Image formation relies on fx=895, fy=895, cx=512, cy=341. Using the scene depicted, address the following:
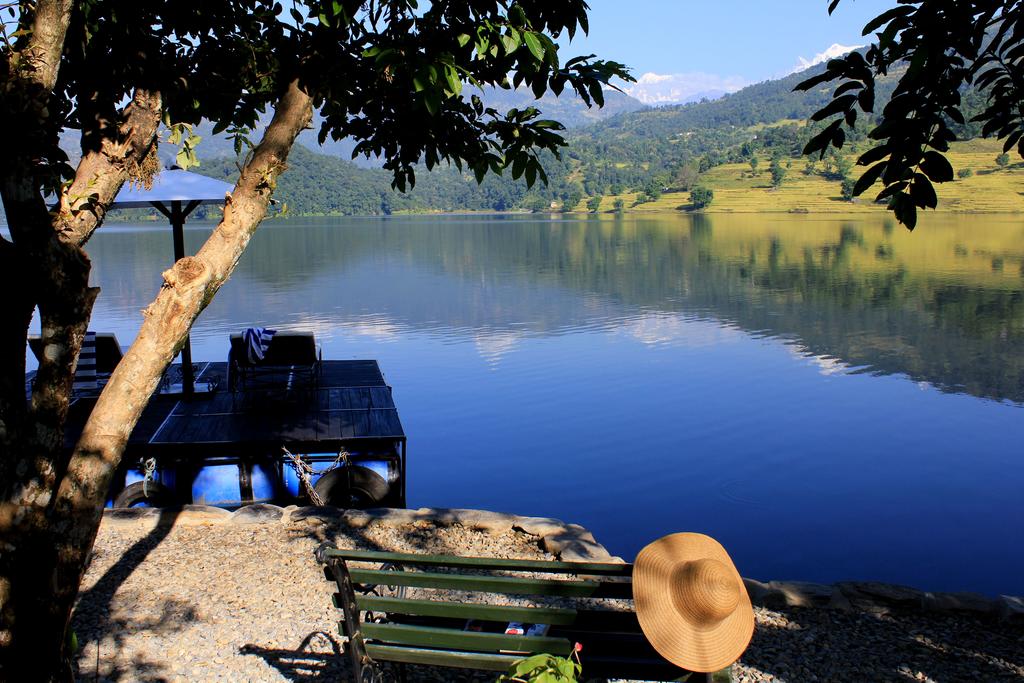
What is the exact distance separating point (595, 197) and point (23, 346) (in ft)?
489

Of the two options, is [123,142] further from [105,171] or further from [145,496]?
[145,496]

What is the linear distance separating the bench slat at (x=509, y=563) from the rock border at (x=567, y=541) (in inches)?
94.2

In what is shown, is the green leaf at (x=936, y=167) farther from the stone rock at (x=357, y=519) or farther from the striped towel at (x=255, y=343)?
the striped towel at (x=255, y=343)

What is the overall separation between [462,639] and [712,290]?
29.2m

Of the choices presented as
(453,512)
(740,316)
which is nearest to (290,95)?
(453,512)

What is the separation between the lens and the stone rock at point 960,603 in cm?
537

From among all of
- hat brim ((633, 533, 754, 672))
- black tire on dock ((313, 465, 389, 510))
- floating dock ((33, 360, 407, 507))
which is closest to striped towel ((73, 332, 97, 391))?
floating dock ((33, 360, 407, 507))

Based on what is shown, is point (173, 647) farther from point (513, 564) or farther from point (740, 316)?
point (740, 316)

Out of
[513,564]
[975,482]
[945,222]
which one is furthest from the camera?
[945,222]

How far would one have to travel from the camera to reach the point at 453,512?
7051 mm

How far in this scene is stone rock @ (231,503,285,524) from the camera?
677cm

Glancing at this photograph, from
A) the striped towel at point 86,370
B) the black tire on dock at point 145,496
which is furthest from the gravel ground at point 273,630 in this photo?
the striped towel at point 86,370

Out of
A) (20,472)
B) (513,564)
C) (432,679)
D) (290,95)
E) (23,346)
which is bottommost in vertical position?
(432,679)

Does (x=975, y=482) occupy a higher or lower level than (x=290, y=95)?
lower
